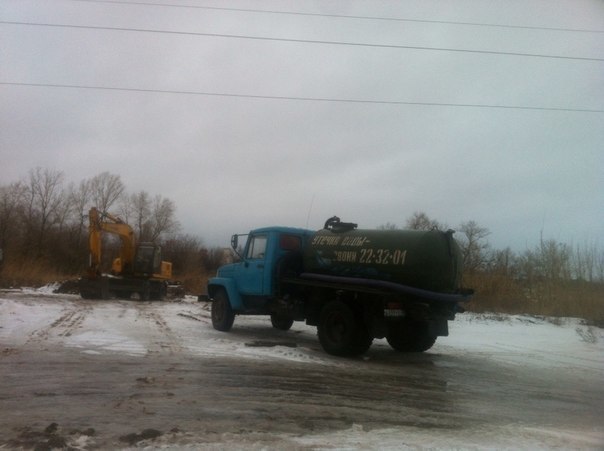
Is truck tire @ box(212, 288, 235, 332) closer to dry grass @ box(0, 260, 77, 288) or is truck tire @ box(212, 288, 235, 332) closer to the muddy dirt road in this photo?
the muddy dirt road

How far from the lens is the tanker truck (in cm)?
1033

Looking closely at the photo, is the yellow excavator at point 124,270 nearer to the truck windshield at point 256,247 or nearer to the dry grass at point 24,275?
the dry grass at point 24,275

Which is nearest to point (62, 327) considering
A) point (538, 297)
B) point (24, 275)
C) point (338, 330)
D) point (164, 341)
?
point (164, 341)

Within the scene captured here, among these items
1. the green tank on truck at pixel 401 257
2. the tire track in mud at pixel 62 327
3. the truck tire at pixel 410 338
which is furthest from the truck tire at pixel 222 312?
the truck tire at pixel 410 338

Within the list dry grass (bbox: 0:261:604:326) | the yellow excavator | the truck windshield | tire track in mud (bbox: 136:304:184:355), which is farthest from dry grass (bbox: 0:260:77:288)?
dry grass (bbox: 0:261:604:326)

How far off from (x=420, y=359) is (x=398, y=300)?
1.72 m

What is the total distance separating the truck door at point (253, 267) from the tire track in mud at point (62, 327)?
4.14 meters

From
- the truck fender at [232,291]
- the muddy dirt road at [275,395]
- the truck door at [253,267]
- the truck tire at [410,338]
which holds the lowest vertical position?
the muddy dirt road at [275,395]

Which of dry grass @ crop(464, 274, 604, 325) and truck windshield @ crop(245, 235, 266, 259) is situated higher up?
truck windshield @ crop(245, 235, 266, 259)

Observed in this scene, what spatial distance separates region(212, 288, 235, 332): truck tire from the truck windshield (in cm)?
143

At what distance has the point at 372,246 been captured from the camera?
35.9ft

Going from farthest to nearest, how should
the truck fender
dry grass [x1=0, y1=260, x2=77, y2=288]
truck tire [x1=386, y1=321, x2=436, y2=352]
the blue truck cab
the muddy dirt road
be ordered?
dry grass [x1=0, y1=260, x2=77, y2=288] → the truck fender → the blue truck cab → truck tire [x1=386, y1=321, x2=436, y2=352] → the muddy dirt road

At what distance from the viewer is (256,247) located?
13.5m

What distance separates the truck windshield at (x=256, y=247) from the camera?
13211mm
